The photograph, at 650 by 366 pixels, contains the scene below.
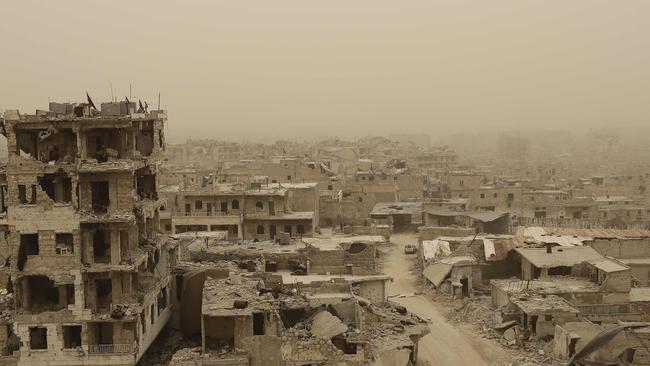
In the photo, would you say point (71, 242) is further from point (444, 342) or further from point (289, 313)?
point (444, 342)

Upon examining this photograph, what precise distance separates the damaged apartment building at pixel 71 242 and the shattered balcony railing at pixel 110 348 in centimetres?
4

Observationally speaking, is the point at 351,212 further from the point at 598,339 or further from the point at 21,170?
the point at 598,339

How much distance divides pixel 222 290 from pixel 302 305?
3340 millimetres

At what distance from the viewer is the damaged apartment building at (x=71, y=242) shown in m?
27.8

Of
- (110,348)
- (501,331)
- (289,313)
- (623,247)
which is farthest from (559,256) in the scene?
(110,348)

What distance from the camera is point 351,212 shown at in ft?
201

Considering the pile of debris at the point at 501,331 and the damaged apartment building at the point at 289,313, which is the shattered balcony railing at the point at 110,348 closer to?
the damaged apartment building at the point at 289,313

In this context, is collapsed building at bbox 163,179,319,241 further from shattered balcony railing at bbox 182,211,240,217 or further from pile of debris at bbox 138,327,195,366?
pile of debris at bbox 138,327,195,366

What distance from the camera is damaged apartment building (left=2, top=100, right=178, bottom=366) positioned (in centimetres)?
2777

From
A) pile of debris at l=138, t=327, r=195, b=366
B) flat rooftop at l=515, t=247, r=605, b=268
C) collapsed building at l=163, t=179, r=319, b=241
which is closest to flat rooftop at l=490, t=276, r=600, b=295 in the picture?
flat rooftop at l=515, t=247, r=605, b=268

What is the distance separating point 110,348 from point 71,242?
463cm

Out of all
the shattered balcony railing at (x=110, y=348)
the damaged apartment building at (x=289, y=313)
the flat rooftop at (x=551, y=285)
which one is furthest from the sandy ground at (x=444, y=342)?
the shattered balcony railing at (x=110, y=348)

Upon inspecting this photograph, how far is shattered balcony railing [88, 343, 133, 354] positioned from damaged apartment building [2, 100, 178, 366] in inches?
1.6

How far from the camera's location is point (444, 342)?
31.7 metres
